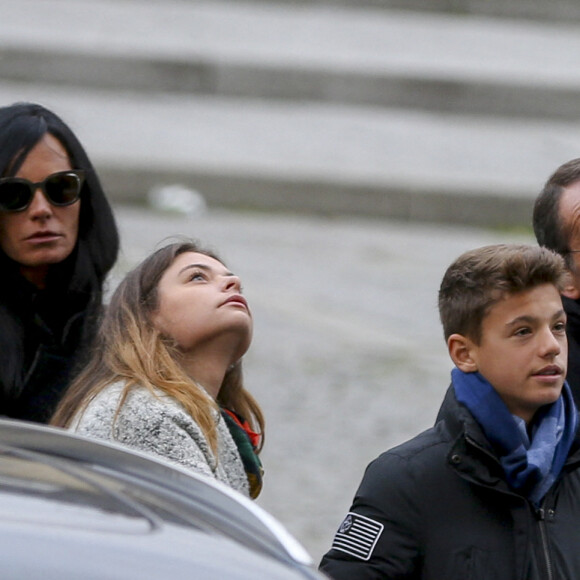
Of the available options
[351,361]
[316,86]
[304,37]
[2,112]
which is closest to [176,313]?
[2,112]

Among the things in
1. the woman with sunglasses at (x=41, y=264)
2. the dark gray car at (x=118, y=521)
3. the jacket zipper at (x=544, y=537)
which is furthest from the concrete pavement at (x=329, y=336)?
the dark gray car at (x=118, y=521)

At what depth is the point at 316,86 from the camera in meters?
14.2

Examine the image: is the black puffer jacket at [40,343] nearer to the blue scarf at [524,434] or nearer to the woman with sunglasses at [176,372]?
the woman with sunglasses at [176,372]

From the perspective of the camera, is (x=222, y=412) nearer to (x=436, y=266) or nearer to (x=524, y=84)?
(x=436, y=266)

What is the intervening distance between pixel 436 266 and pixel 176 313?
7564mm

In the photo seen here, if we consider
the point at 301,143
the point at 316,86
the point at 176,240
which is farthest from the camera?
the point at 316,86

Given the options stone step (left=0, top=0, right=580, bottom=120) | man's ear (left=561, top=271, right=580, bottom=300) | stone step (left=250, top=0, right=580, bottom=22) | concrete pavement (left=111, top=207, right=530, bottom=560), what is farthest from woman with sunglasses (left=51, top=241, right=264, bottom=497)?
stone step (left=250, top=0, right=580, bottom=22)

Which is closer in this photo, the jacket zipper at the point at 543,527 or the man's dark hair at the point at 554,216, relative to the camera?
the jacket zipper at the point at 543,527

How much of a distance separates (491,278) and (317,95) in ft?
37.8

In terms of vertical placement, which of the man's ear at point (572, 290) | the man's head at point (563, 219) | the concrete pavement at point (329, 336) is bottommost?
the man's ear at point (572, 290)

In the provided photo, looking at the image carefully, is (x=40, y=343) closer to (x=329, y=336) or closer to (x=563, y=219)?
(x=563, y=219)

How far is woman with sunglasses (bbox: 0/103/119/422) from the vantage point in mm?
3350

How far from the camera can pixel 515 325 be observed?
114 inches

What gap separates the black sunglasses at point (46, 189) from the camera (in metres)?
3.42
